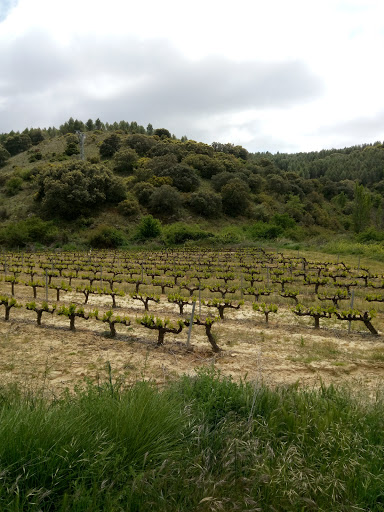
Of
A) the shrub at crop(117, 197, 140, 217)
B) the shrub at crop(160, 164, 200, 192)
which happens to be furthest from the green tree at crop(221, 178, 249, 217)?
the shrub at crop(117, 197, 140, 217)

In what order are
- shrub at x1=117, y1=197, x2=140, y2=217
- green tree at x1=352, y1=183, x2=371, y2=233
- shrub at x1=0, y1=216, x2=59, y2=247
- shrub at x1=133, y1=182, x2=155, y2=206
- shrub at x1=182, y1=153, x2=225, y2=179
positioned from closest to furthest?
shrub at x1=0, y1=216, x2=59, y2=247, green tree at x1=352, y1=183, x2=371, y2=233, shrub at x1=117, y1=197, x2=140, y2=217, shrub at x1=133, y1=182, x2=155, y2=206, shrub at x1=182, y1=153, x2=225, y2=179

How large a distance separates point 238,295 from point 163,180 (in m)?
38.6

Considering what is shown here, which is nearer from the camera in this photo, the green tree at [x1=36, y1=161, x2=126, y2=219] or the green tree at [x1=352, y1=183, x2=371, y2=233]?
the green tree at [x1=36, y1=161, x2=126, y2=219]

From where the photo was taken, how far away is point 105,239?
37750 millimetres

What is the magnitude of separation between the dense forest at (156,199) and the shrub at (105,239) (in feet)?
0.38

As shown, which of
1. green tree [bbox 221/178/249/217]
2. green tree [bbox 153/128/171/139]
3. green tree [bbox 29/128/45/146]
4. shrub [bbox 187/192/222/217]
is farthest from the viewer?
green tree [bbox 153/128/171/139]

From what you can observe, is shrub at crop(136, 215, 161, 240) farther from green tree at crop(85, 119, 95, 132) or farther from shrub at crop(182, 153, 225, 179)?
green tree at crop(85, 119, 95, 132)

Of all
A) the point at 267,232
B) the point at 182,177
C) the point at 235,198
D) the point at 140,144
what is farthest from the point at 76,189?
the point at 140,144

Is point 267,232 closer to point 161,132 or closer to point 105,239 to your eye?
point 105,239

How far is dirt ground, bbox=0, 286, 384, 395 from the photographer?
20.5 feet

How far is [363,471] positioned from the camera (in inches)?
103

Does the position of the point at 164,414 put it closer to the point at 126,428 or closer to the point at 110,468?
the point at 126,428

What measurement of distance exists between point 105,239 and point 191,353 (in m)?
31.8

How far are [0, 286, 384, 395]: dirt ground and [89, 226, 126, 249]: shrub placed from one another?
27012mm
